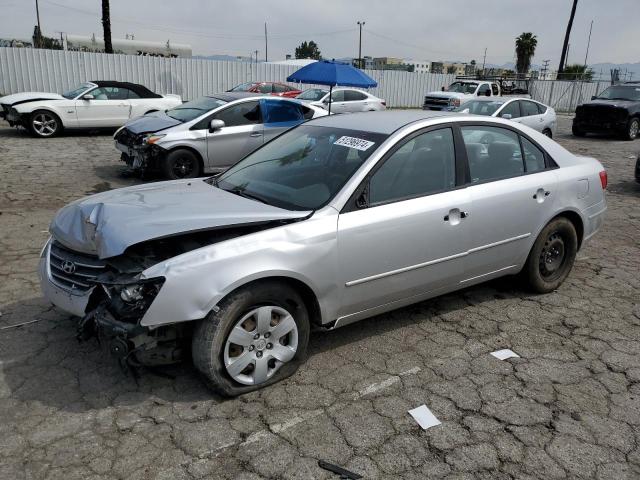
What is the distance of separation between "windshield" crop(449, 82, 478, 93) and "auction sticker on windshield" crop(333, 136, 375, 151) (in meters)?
19.4

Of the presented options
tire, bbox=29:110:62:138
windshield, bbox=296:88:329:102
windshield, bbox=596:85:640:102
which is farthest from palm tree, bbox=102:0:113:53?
windshield, bbox=596:85:640:102

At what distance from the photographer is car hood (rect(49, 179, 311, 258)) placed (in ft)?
9.99

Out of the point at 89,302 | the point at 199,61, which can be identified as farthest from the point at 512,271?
the point at 199,61

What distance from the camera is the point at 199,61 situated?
76.9 feet

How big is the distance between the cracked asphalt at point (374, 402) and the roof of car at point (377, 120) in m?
1.51

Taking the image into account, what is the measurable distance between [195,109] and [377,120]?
238 inches

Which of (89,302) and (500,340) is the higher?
(89,302)

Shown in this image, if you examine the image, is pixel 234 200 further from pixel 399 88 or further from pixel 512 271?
pixel 399 88

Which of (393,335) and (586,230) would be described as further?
(586,230)

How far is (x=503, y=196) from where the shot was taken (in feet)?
13.6

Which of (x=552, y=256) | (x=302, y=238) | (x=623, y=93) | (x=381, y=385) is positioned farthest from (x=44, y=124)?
(x=623, y=93)

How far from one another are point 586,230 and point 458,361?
2.12 meters

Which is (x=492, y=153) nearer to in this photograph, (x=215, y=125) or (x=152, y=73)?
(x=215, y=125)

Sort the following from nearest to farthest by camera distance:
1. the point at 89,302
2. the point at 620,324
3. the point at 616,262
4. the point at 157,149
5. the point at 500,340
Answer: the point at 89,302 → the point at 500,340 → the point at 620,324 → the point at 616,262 → the point at 157,149
